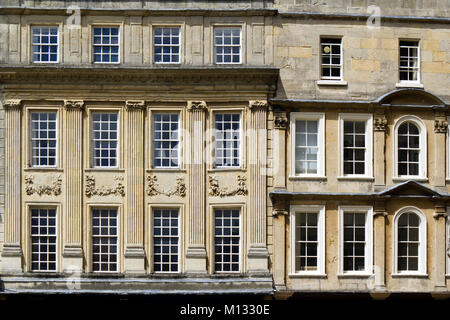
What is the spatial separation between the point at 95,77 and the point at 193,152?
3.66m

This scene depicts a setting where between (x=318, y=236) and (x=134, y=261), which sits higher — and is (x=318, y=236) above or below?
above

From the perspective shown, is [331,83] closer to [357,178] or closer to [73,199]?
[357,178]

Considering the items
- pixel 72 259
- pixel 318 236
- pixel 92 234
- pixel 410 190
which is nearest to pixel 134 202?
pixel 92 234

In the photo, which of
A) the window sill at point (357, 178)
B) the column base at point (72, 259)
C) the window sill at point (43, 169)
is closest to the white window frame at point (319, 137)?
the window sill at point (357, 178)

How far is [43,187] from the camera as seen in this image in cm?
1955

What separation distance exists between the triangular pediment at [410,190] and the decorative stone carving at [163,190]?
232 inches

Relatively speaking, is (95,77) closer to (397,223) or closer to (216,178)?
(216,178)

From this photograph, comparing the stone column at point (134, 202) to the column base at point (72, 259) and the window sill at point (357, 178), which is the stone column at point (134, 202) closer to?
the column base at point (72, 259)

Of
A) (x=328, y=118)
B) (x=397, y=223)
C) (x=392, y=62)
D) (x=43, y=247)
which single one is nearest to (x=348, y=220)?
(x=397, y=223)

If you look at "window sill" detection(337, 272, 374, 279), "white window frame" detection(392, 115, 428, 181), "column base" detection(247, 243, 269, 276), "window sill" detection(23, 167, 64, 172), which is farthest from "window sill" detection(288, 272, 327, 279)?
"window sill" detection(23, 167, 64, 172)

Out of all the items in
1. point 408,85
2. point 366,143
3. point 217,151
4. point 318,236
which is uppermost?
point 408,85

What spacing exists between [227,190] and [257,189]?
0.89m

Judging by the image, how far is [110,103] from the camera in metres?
19.7

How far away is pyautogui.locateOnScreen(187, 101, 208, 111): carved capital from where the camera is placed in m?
19.6
